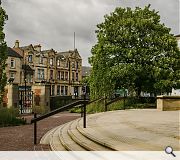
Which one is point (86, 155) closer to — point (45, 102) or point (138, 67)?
A: point (138, 67)

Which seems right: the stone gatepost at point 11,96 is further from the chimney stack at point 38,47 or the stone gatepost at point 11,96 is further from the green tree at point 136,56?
the chimney stack at point 38,47

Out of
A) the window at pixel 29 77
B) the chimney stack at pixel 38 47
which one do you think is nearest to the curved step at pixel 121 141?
the window at pixel 29 77

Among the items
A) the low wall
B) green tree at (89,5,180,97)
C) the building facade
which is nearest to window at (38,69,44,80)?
the building facade

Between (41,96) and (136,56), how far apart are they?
999cm

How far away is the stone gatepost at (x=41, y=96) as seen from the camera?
2966 cm

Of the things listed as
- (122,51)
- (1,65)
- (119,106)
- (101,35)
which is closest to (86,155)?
(1,65)

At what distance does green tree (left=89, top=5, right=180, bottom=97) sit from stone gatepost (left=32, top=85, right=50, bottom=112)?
4551 mm

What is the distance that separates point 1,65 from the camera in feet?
56.7

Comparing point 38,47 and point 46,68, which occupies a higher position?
point 38,47

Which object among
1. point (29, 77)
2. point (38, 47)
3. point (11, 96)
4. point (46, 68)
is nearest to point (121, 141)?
point (11, 96)

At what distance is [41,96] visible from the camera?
2988cm

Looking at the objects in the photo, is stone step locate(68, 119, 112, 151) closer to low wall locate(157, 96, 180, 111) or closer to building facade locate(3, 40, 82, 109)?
low wall locate(157, 96, 180, 111)

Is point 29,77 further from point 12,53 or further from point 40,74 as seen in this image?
point 12,53

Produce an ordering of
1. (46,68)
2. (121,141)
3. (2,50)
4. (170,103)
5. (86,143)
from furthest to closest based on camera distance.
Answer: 1. (46,68)
2. (170,103)
3. (2,50)
4. (86,143)
5. (121,141)
